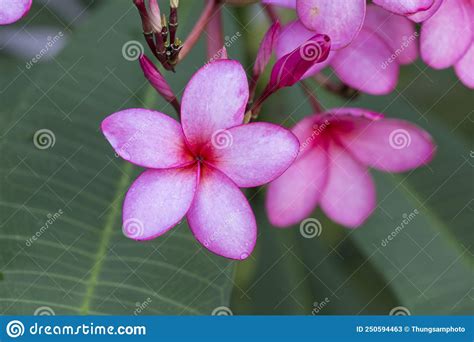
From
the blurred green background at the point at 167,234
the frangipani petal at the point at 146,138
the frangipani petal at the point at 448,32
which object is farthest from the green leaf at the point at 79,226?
the frangipani petal at the point at 448,32

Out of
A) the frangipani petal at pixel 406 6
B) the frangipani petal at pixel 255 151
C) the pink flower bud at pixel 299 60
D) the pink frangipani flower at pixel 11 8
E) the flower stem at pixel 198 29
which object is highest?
the pink frangipani flower at pixel 11 8

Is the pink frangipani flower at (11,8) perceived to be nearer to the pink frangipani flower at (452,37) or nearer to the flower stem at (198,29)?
the flower stem at (198,29)

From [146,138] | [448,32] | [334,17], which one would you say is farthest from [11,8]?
[448,32]

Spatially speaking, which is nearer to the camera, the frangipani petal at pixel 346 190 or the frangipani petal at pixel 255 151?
the frangipani petal at pixel 255 151

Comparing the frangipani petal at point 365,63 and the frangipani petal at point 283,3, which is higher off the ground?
the frangipani petal at point 283,3

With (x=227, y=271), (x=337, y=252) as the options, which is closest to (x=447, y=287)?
(x=337, y=252)

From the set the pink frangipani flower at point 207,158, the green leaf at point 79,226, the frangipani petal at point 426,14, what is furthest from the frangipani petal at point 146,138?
the frangipani petal at point 426,14
